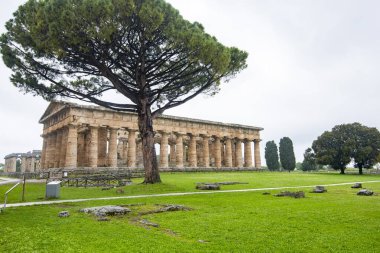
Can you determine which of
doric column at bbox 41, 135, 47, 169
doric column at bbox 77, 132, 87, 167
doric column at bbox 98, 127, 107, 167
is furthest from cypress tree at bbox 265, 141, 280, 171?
doric column at bbox 41, 135, 47, 169

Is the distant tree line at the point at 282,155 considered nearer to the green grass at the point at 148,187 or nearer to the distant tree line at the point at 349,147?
the distant tree line at the point at 349,147

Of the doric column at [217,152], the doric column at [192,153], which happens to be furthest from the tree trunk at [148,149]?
the doric column at [217,152]

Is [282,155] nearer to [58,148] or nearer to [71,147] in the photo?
[71,147]

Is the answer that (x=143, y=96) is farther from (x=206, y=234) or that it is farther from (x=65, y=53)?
(x=206, y=234)

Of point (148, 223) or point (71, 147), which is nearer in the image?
point (148, 223)

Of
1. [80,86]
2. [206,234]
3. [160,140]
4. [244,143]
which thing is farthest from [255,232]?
[244,143]

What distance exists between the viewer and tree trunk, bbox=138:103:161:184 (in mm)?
22688

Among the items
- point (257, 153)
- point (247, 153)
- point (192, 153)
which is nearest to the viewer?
point (192, 153)

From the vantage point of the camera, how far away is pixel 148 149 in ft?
75.7

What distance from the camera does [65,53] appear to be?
19953mm

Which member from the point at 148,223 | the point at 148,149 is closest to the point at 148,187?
the point at 148,149

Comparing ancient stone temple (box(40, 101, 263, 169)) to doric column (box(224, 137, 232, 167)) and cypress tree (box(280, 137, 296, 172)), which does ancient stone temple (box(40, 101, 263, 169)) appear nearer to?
doric column (box(224, 137, 232, 167))

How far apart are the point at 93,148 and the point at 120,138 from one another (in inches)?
550

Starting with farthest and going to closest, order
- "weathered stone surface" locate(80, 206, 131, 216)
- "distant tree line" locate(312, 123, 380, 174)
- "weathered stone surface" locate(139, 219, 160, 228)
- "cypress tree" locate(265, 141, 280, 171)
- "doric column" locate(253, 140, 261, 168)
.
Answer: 1. "cypress tree" locate(265, 141, 280, 171)
2. "doric column" locate(253, 140, 261, 168)
3. "distant tree line" locate(312, 123, 380, 174)
4. "weathered stone surface" locate(80, 206, 131, 216)
5. "weathered stone surface" locate(139, 219, 160, 228)
